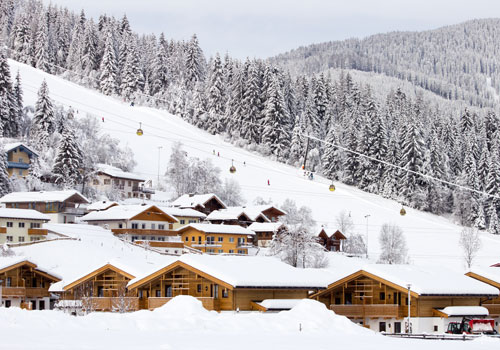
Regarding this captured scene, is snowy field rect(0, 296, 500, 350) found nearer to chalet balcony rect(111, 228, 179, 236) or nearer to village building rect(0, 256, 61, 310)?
village building rect(0, 256, 61, 310)

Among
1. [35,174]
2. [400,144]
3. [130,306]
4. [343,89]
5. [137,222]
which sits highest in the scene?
[343,89]

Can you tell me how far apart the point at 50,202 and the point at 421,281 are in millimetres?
44963

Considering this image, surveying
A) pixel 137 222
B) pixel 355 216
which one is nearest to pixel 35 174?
pixel 137 222

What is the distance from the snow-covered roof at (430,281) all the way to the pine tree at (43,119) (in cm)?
6368

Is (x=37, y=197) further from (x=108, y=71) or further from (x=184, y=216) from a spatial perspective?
(x=108, y=71)

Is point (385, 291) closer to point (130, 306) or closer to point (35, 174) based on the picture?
point (130, 306)

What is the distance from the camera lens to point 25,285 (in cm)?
5466

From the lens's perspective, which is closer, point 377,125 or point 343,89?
point 377,125

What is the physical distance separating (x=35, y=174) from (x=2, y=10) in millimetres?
100713

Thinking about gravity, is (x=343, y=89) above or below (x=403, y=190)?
above

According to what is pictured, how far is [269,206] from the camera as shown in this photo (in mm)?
92625

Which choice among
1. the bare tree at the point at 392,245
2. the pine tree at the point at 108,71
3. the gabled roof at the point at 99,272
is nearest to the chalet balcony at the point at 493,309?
the gabled roof at the point at 99,272

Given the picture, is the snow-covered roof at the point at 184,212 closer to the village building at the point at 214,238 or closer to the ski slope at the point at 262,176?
the village building at the point at 214,238

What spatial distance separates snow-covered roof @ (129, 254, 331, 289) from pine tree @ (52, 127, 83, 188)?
49394 mm
